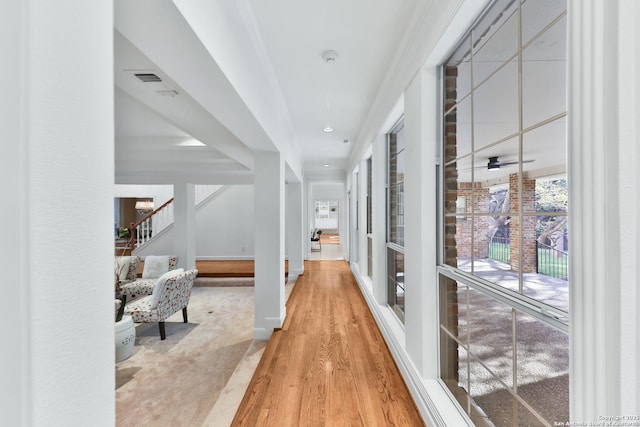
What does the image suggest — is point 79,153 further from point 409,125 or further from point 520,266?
point 409,125

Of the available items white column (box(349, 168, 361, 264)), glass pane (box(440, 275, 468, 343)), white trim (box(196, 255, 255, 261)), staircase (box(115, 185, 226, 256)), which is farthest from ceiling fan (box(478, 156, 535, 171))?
staircase (box(115, 185, 226, 256))

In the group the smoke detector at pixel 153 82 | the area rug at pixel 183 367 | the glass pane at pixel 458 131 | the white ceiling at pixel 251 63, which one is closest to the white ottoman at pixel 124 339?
the area rug at pixel 183 367

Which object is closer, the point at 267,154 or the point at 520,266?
the point at 520,266

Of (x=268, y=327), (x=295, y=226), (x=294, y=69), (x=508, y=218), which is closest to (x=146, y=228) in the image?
(x=295, y=226)

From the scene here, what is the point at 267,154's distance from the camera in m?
3.15

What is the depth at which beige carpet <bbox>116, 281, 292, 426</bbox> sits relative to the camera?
83.3 inches

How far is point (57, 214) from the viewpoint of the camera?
20.8 inches

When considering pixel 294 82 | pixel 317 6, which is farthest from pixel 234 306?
A: pixel 317 6

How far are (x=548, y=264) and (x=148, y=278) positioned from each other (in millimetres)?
5801

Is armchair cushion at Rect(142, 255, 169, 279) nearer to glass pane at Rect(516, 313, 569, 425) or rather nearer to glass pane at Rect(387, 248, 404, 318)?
glass pane at Rect(387, 248, 404, 318)


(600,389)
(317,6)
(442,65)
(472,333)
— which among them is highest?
(317,6)

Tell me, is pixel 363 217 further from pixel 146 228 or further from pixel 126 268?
pixel 146 228

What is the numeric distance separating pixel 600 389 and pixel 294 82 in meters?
2.86

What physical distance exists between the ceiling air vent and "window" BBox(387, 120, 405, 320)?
7.12ft
